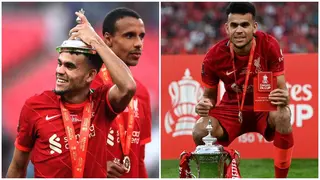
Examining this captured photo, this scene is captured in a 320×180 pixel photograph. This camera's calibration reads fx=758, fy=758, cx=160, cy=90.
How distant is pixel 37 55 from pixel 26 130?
280 cm

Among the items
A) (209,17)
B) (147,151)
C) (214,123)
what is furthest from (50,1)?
(209,17)

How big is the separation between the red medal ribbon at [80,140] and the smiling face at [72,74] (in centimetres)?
10

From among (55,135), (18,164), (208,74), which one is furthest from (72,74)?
(208,74)

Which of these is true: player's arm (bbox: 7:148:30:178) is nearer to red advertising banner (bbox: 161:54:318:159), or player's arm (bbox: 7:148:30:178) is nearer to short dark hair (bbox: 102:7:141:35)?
short dark hair (bbox: 102:7:141:35)

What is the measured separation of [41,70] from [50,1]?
647 millimetres

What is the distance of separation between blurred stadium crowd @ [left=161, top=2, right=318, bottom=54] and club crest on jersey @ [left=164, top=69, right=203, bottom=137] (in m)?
1.13

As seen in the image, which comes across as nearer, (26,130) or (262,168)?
(26,130)

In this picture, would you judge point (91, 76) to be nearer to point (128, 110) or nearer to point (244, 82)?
point (128, 110)

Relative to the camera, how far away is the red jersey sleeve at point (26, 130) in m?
3.89

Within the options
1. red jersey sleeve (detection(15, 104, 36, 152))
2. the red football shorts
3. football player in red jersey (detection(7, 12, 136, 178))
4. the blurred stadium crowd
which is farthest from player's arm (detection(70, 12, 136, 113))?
the blurred stadium crowd

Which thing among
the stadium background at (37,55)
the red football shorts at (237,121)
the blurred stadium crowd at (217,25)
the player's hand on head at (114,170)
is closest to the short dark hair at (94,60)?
the player's hand on head at (114,170)

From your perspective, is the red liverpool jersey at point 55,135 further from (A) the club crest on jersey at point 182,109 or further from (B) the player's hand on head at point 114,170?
(A) the club crest on jersey at point 182,109

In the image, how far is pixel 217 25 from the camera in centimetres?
1068

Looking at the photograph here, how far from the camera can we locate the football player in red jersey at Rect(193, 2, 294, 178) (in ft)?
17.2
